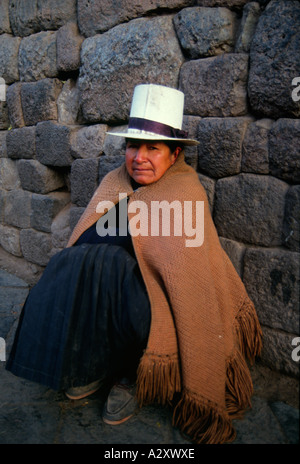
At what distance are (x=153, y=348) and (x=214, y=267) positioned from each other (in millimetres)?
511

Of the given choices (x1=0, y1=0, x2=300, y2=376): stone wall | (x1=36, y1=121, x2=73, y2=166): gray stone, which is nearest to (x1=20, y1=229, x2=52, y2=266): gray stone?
(x1=0, y1=0, x2=300, y2=376): stone wall

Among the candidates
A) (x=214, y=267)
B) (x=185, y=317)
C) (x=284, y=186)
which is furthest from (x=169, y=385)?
(x=284, y=186)

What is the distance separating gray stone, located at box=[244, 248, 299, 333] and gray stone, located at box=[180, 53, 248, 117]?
2.70 ft

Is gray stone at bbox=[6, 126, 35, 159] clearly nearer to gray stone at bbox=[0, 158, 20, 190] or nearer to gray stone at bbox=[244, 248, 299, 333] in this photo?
gray stone at bbox=[0, 158, 20, 190]

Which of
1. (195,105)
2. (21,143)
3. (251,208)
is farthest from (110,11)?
(251,208)

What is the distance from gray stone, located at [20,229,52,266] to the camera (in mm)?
3496

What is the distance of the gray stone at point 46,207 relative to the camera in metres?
3.42

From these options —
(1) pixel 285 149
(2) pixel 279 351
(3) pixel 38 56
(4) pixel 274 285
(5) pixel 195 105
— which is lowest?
(2) pixel 279 351

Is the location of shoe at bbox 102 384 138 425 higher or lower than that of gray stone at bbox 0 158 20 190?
lower

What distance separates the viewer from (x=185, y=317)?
1.66 meters

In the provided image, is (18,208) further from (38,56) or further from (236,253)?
(236,253)

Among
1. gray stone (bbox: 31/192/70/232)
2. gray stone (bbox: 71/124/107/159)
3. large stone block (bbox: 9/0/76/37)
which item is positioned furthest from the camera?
gray stone (bbox: 31/192/70/232)

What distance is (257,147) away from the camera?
2051mm

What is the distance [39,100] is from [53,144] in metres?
0.43
